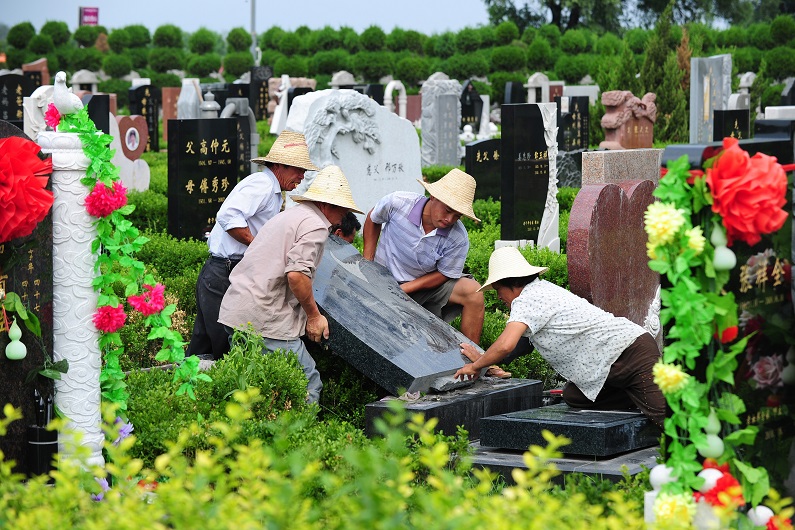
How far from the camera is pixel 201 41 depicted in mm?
40875

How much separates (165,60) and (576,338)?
34.4 m

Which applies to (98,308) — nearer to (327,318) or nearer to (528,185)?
(327,318)

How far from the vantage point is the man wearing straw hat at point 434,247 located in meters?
7.46

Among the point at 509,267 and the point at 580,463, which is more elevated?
the point at 509,267

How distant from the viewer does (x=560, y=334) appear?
6043mm

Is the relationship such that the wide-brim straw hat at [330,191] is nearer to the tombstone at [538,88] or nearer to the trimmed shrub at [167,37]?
the tombstone at [538,88]

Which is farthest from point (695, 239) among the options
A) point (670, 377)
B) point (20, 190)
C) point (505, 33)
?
point (505, 33)

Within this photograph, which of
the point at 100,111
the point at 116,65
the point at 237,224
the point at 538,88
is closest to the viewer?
the point at 237,224

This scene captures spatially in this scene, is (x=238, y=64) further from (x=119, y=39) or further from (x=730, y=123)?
(x=730, y=123)

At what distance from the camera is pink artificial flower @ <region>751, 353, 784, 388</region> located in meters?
4.14

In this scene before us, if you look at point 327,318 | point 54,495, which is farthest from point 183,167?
point 54,495

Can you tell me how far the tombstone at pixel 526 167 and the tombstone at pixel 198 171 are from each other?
2543 millimetres

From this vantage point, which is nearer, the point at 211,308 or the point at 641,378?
the point at 641,378

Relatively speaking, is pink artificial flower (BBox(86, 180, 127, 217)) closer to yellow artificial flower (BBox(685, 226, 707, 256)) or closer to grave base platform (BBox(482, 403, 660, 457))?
grave base platform (BBox(482, 403, 660, 457))
